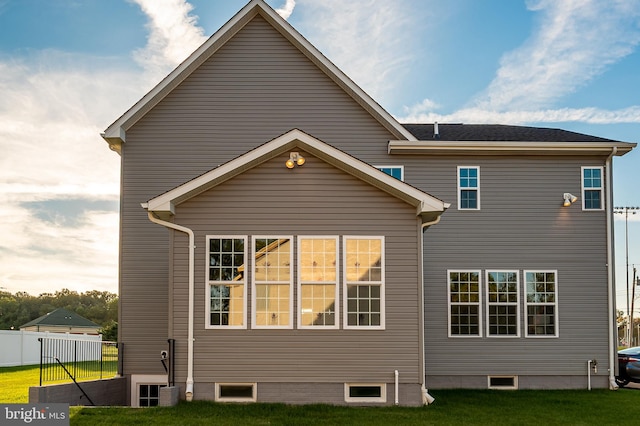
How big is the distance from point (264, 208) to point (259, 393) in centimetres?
363

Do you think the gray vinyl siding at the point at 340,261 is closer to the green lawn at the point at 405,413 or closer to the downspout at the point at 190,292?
the downspout at the point at 190,292

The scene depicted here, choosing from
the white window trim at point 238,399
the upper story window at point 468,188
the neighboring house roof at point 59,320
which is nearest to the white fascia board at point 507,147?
the upper story window at point 468,188

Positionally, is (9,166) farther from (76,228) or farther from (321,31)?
(321,31)

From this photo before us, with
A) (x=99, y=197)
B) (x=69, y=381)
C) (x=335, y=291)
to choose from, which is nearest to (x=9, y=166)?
(x=99, y=197)

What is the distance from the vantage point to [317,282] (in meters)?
12.4

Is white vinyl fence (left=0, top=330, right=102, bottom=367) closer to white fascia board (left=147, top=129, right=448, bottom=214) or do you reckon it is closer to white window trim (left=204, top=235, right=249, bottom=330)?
white window trim (left=204, top=235, right=249, bottom=330)

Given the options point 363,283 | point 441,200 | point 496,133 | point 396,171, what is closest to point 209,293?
point 363,283

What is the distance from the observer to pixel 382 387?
1227 centimetres

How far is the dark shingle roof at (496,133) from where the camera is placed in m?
16.9

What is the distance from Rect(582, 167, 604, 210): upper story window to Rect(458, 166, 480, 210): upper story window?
2.85m

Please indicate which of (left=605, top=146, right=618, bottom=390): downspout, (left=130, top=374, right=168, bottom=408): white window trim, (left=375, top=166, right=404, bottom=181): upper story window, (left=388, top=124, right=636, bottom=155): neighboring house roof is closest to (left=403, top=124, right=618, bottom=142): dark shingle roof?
(left=388, top=124, right=636, bottom=155): neighboring house roof

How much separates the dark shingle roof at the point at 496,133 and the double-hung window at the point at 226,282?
282 inches

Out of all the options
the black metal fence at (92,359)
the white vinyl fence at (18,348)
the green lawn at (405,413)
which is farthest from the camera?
the white vinyl fence at (18,348)

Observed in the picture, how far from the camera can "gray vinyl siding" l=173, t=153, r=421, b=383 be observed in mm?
12164
